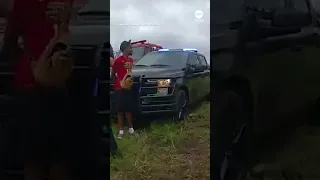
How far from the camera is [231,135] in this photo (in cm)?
211

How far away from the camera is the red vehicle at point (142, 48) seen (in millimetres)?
2029

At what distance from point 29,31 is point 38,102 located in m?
0.34

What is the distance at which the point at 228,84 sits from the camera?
2086mm

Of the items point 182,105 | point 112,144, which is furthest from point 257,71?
point 112,144

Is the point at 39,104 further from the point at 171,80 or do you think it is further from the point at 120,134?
the point at 171,80

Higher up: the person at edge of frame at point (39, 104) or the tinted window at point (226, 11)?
the tinted window at point (226, 11)

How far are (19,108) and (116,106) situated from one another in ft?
1.52

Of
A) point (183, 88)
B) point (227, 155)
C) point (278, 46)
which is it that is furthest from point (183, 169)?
point (278, 46)

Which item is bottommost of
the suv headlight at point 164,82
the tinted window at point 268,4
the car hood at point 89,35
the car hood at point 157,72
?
the suv headlight at point 164,82

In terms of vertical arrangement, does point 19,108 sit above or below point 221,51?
below

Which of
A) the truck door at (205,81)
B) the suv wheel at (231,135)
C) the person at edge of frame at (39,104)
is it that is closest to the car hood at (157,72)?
the truck door at (205,81)

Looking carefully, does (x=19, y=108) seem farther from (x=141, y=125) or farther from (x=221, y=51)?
(x=221, y=51)

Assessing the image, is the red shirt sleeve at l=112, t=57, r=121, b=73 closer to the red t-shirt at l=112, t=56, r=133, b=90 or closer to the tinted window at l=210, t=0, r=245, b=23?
the red t-shirt at l=112, t=56, r=133, b=90

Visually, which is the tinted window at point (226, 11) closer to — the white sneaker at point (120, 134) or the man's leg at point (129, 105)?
the man's leg at point (129, 105)
